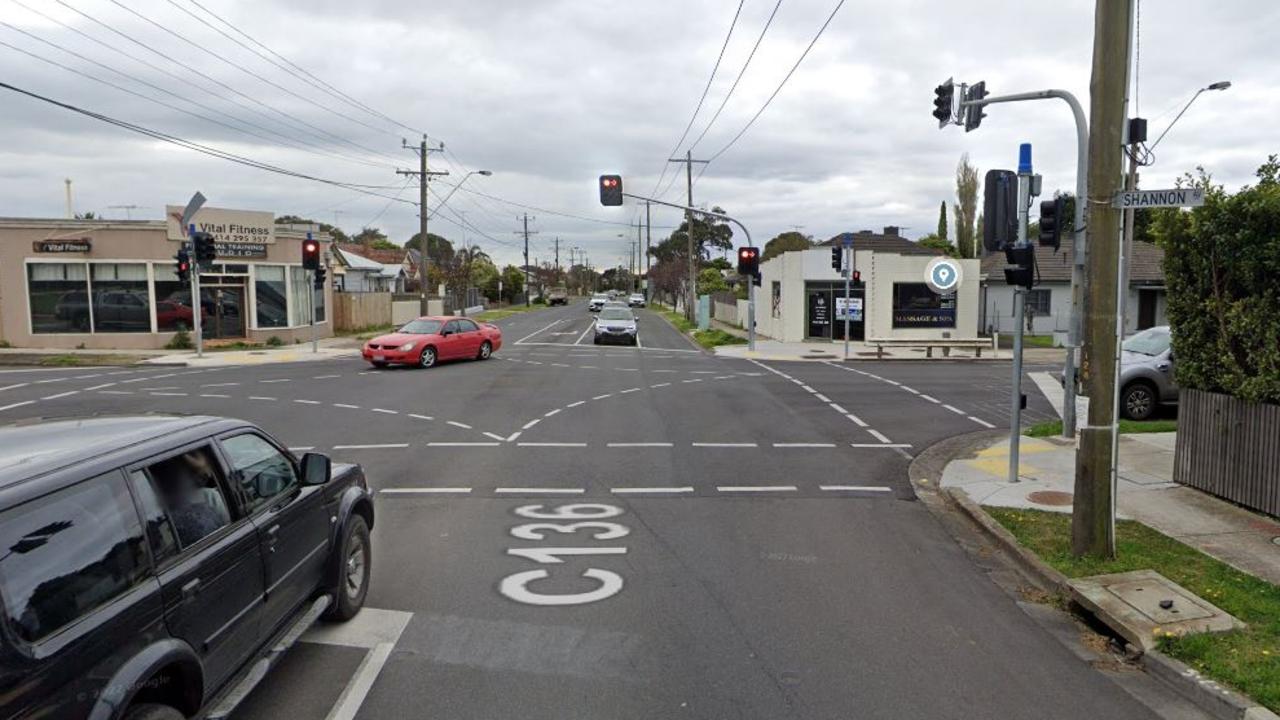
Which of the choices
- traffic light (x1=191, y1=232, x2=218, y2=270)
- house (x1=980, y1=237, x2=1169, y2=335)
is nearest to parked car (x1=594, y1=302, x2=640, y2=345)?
traffic light (x1=191, y1=232, x2=218, y2=270)

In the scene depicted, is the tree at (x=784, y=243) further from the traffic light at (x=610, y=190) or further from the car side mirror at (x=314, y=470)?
the car side mirror at (x=314, y=470)

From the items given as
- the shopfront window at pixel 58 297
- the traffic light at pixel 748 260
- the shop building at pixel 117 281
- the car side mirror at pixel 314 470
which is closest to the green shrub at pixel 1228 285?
the car side mirror at pixel 314 470

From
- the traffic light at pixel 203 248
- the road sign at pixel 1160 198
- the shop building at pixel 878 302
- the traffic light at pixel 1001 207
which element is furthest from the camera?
the shop building at pixel 878 302

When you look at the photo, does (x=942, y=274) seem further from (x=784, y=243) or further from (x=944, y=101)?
(x=784, y=243)

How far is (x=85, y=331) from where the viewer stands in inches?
1220

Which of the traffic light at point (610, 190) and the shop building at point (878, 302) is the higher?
the traffic light at point (610, 190)

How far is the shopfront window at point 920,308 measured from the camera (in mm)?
36375

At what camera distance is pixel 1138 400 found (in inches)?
598

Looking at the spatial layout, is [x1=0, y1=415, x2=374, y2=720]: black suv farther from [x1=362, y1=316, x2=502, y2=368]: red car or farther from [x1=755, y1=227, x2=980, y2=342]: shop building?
[x1=755, y1=227, x2=980, y2=342]: shop building

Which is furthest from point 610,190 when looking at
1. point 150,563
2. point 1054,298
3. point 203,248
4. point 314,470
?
point 1054,298

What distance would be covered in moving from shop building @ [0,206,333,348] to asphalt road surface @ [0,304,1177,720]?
1625 centimetres

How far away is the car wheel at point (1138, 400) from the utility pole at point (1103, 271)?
9.09 meters

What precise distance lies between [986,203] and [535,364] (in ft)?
58.7

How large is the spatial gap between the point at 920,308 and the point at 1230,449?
91.7ft
